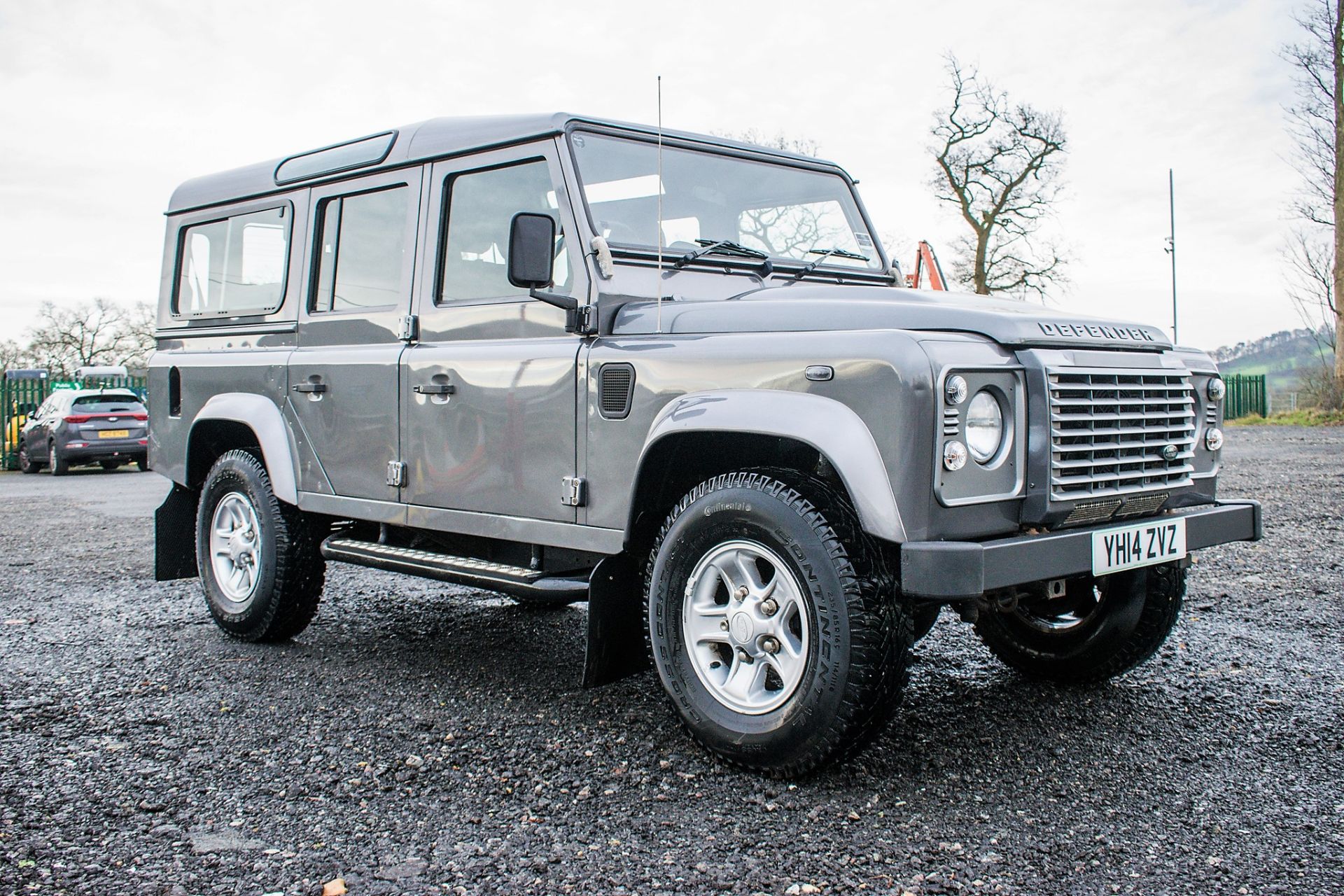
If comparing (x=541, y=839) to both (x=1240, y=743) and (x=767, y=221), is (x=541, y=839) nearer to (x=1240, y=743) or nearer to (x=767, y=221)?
(x=1240, y=743)

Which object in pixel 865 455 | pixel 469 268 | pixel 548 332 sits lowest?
pixel 865 455

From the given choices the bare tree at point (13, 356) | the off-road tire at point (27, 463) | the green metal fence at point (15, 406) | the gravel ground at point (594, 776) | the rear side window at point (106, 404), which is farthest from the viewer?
the bare tree at point (13, 356)

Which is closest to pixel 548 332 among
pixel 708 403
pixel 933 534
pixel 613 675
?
pixel 708 403

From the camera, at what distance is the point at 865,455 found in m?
3.17

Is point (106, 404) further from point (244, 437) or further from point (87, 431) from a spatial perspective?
point (244, 437)

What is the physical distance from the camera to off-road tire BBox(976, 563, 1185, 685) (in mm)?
4270

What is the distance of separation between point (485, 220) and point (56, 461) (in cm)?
1783

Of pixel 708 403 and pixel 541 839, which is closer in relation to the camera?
pixel 541 839

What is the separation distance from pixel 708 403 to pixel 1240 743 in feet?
7.15

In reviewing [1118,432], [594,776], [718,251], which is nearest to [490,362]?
[718,251]

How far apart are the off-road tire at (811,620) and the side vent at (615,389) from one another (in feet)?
1.55

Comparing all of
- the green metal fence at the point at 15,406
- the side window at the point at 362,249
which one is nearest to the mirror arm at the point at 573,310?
the side window at the point at 362,249

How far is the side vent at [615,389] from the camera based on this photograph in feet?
12.8

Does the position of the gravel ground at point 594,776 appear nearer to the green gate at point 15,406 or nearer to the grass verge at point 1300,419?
the green gate at point 15,406
